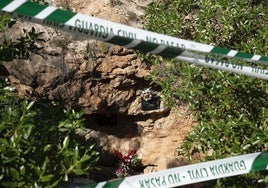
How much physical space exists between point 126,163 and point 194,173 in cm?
427

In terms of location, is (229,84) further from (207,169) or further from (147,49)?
(147,49)

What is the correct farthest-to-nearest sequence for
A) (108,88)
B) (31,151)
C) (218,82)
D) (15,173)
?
(108,88) → (218,82) → (31,151) → (15,173)

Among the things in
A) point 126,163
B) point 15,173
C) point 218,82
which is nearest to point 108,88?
point 126,163

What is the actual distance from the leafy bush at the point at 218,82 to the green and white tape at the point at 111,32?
1.05 m

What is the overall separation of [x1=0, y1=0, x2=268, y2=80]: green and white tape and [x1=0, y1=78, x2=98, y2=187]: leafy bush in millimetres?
801

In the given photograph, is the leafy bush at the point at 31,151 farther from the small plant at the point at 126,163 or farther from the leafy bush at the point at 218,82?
the small plant at the point at 126,163

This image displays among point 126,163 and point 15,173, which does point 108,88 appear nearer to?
point 126,163

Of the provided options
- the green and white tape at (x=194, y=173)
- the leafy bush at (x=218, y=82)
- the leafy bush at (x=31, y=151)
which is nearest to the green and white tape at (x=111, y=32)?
the green and white tape at (x=194, y=173)

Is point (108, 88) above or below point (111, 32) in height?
below

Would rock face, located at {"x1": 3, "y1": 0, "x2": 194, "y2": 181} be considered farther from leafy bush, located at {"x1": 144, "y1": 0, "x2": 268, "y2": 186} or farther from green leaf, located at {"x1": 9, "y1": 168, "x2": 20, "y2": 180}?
green leaf, located at {"x1": 9, "y1": 168, "x2": 20, "y2": 180}

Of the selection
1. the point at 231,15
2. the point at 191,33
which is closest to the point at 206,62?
the point at 231,15

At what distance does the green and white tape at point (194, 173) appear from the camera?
100 inches

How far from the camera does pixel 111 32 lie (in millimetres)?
2227

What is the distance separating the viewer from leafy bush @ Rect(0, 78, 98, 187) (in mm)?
2459
